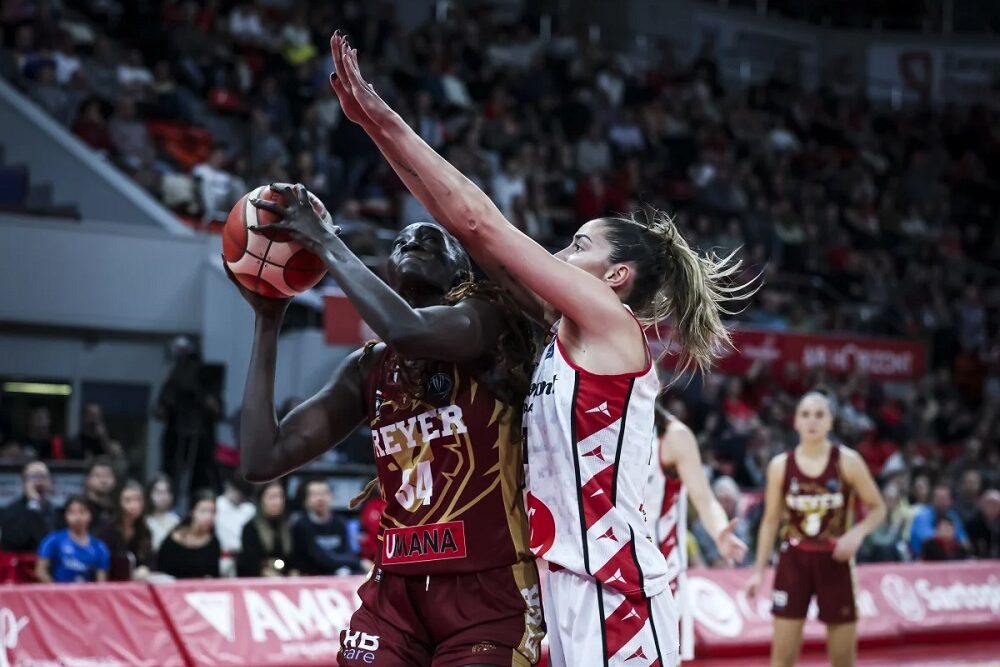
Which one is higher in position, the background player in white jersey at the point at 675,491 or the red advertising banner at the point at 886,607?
the background player in white jersey at the point at 675,491

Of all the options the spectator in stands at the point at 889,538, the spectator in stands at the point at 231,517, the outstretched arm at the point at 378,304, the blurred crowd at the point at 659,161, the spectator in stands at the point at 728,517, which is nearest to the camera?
the outstretched arm at the point at 378,304

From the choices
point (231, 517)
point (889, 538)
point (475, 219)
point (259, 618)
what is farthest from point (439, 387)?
point (889, 538)

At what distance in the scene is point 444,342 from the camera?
3.31m

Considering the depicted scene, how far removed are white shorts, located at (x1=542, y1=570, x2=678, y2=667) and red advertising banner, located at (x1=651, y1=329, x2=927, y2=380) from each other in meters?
11.8

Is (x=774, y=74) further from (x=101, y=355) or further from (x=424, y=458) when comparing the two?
(x=424, y=458)

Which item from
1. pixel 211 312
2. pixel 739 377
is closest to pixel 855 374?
pixel 739 377

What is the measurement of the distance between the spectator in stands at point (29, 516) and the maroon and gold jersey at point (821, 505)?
5238 millimetres

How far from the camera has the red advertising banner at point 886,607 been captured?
11078 millimetres

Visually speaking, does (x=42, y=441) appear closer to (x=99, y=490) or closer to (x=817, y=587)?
(x=99, y=490)

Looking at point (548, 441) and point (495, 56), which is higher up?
point (495, 56)

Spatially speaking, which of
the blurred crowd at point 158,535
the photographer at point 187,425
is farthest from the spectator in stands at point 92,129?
the blurred crowd at point 158,535

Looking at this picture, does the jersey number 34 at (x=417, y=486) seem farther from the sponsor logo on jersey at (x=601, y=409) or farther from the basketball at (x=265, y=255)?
the basketball at (x=265, y=255)

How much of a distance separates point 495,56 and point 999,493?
33.1 ft

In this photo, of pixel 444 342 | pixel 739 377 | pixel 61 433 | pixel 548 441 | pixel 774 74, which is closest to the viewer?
pixel 444 342
